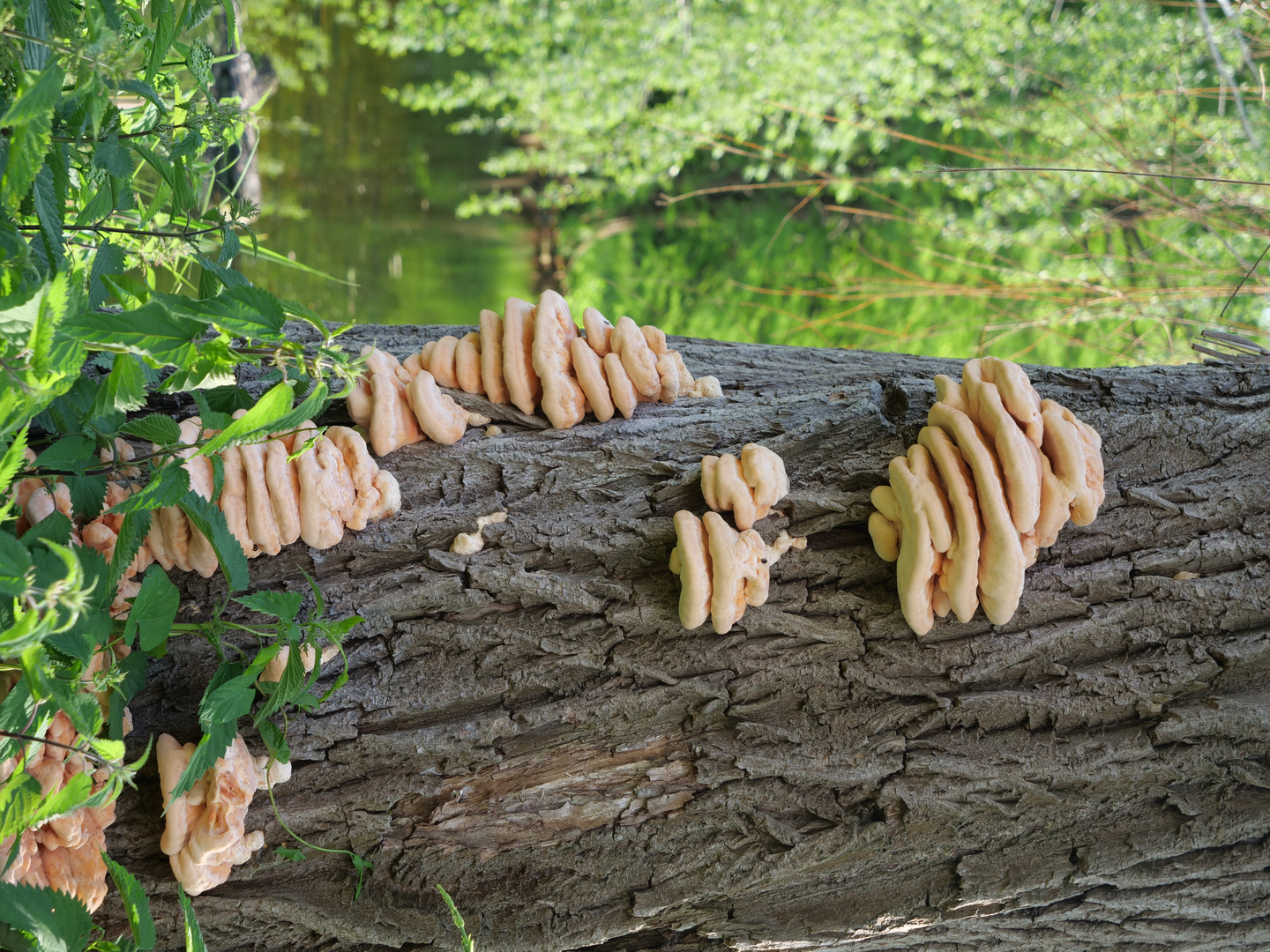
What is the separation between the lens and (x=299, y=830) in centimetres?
95

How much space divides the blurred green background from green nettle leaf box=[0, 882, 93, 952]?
2645mm

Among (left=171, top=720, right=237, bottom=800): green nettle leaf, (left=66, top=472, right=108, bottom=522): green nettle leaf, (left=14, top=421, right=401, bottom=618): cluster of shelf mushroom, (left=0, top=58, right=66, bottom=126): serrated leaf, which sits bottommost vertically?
(left=171, top=720, right=237, bottom=800): green nettle leaf

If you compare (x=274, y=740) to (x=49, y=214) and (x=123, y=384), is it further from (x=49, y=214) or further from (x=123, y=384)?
(x=49, y=214)

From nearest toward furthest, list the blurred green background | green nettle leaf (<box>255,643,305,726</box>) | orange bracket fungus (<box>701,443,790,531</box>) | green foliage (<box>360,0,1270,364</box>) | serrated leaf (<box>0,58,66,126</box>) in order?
serrated leaf (<box>0,58,66,126</box>) < green nettle leaf (<box>255,643,305,726</box>) < orange bracket fungus (<box>701,443,790,531</box>) < green foliage (<box>360,0,1270,364</box>) < the blurred green background

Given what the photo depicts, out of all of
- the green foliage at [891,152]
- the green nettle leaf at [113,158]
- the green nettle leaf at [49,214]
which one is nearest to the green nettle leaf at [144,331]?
the green nettle leaf at [49,214]

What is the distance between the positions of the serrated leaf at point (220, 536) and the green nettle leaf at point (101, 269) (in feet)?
0.64

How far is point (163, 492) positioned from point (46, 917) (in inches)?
13.1

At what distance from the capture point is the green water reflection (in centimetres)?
477

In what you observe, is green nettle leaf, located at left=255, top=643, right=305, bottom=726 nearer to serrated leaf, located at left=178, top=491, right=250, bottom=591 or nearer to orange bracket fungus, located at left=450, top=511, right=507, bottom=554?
serrated leaf, located at left=178, top=491, right=250, bottom=591

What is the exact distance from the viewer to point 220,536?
801 mm

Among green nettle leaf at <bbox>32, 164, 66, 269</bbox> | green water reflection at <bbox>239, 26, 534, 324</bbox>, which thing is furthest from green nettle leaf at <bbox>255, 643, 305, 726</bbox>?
green water reflection at <bbox>239, 26, 534, 324</bbox>

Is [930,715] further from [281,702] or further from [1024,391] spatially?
[281,702]

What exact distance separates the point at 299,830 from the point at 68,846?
229mm

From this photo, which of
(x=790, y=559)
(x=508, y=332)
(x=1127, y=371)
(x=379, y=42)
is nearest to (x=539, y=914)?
(x=790, y=559)
